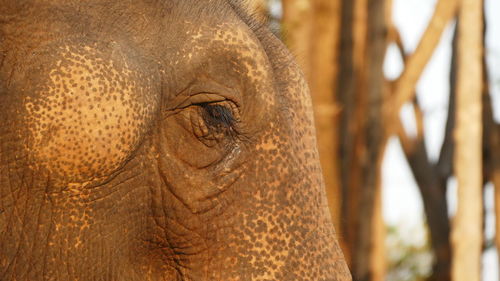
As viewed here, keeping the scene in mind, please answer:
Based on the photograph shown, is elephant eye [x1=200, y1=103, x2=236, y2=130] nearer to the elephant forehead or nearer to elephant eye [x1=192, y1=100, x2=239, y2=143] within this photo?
elephant eye [x1=192, y1=100, x2=239, y2=143]

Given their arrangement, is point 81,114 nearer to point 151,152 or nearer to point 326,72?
point 151,152

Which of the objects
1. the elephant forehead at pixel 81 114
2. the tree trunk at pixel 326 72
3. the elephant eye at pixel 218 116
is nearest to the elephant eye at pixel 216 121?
the elephant eye at pixel 218 116

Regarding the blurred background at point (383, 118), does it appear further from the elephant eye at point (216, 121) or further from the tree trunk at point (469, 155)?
the elephant eye at point (216, 121)

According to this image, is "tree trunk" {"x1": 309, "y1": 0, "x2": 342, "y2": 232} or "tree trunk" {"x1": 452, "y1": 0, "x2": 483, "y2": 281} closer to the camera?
"tree trunk" {"x1": 452, "y1": 0, "x2": 483, "y2": 281}

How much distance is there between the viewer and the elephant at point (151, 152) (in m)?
1.58

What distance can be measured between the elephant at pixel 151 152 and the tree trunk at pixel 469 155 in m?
3.63

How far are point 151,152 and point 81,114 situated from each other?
158mm

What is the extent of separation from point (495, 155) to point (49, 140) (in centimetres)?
616

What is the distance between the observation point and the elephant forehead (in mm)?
1563

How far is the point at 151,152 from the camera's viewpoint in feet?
5.52

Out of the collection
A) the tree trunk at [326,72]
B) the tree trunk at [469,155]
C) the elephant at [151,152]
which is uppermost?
the tree trunk at [326,72]

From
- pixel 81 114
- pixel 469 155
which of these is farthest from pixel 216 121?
pixel 469 155

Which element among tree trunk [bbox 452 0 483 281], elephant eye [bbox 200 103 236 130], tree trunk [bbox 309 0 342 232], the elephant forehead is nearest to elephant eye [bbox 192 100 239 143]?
elephant eye [bbox 200 103 236 130]

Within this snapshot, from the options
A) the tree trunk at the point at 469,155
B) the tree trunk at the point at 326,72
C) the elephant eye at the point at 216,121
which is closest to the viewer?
the elephant eye at the point at 216,121
